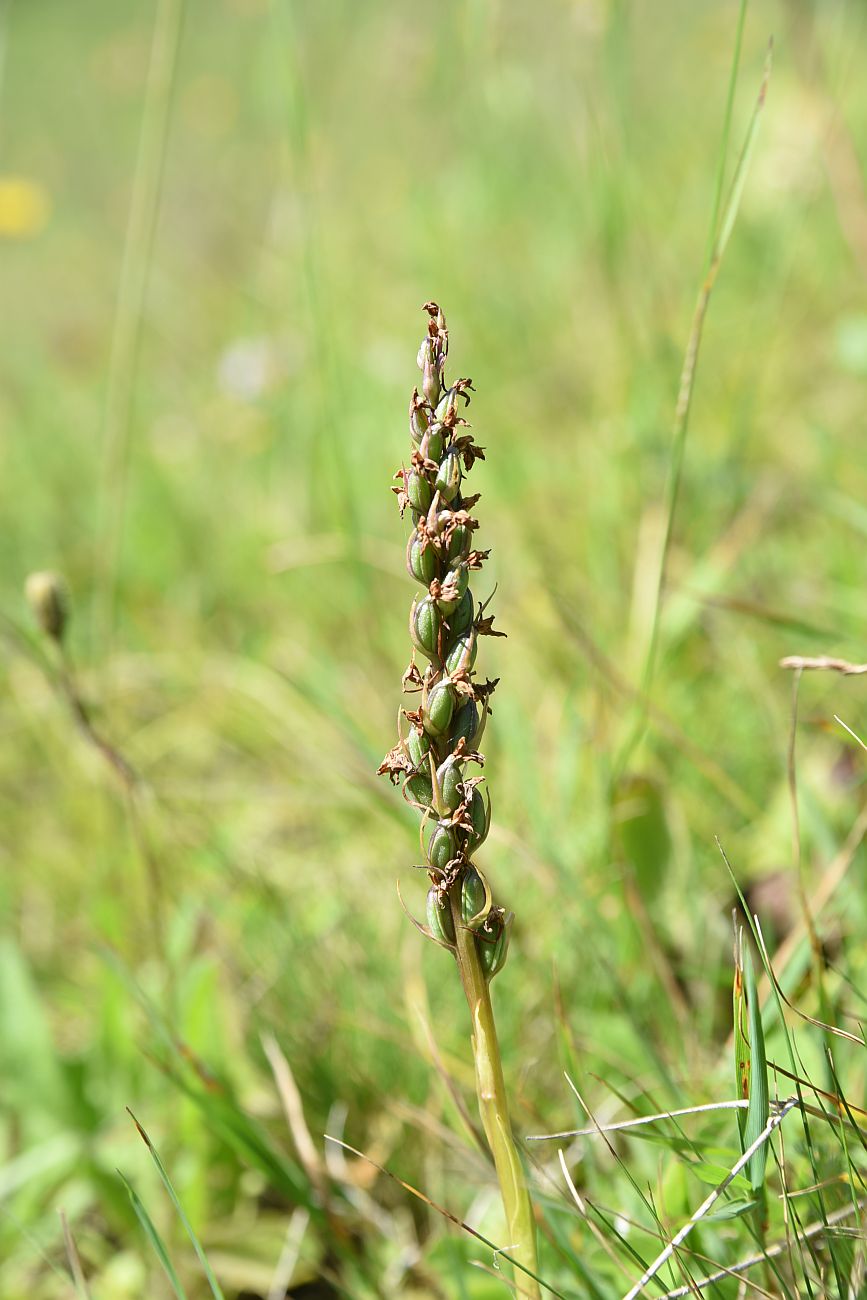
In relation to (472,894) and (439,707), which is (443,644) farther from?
(472,894)

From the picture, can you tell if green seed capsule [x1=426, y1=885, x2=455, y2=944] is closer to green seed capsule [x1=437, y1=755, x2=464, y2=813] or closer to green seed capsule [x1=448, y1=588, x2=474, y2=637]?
green seed capsule [x1=437, y1=755, x2=464, y2=813]

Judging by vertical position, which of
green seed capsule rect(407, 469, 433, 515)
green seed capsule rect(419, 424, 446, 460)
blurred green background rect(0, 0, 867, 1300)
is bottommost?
blurred green background rect(0, 0, 867, 1300)

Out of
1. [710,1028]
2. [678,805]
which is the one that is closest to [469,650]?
[710,1028]

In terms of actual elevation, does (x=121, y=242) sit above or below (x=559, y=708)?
above

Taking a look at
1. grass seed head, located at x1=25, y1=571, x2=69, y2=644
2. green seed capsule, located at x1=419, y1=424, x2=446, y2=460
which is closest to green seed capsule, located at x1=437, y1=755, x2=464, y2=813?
green seed capsule, located at x1=419, y1=424, x2=446, y2=460

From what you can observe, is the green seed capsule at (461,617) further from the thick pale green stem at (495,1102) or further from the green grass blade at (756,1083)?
the green grass blade at (756,1083)

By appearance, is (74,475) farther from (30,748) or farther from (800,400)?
(800,400)
